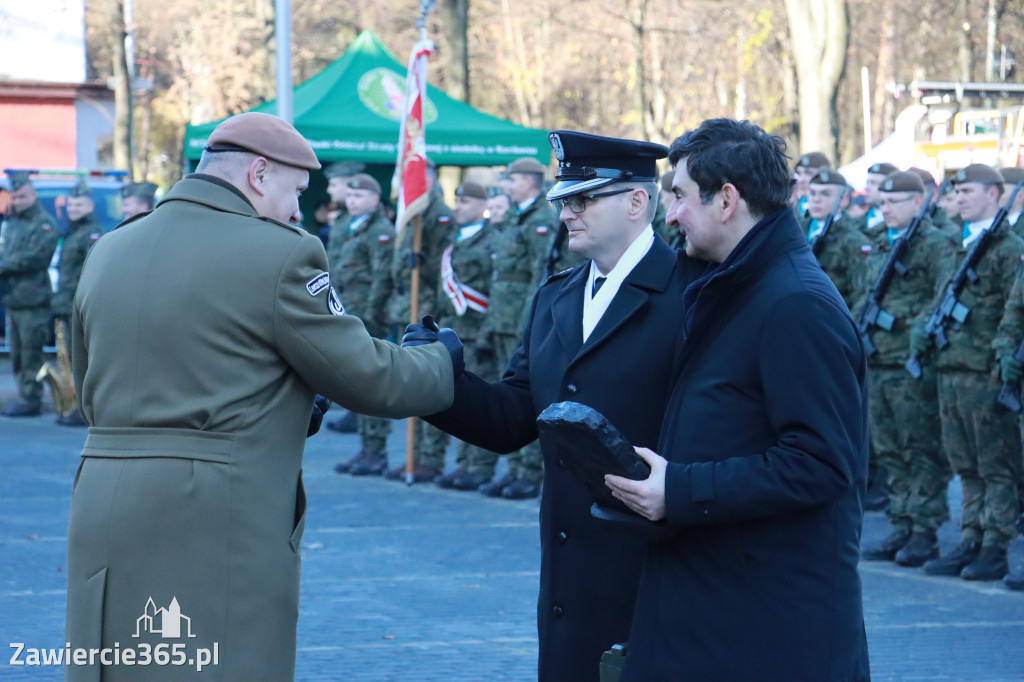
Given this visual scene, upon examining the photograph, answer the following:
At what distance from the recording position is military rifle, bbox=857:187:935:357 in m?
8.79

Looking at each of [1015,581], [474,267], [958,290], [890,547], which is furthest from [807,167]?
[1015,581]

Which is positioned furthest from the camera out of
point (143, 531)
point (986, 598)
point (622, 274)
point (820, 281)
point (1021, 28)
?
point (1021, 28)

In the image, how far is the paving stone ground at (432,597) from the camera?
6172mm

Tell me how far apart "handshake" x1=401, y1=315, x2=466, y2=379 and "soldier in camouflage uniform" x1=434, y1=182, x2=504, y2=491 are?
6983mm

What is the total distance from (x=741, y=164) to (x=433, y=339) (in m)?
1.19

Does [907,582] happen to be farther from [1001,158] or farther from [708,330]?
[1001,158]

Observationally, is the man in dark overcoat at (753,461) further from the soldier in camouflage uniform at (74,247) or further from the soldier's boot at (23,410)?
the soldier's boot at (23,410)

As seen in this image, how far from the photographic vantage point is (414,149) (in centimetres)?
1069

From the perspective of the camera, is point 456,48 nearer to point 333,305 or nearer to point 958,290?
point 958,290

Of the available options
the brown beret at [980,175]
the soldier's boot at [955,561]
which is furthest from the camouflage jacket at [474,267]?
the soldier's boot at [955,561]

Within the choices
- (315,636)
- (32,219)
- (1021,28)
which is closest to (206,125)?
(32,219)

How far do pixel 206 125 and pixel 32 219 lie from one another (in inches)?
93.0

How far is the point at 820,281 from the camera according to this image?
121 inches

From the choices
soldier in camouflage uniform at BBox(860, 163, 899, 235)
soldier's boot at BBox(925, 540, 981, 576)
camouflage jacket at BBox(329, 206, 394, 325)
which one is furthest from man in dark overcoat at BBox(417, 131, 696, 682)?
camouflage jacket at BBox(329, 206, 394, 325)
